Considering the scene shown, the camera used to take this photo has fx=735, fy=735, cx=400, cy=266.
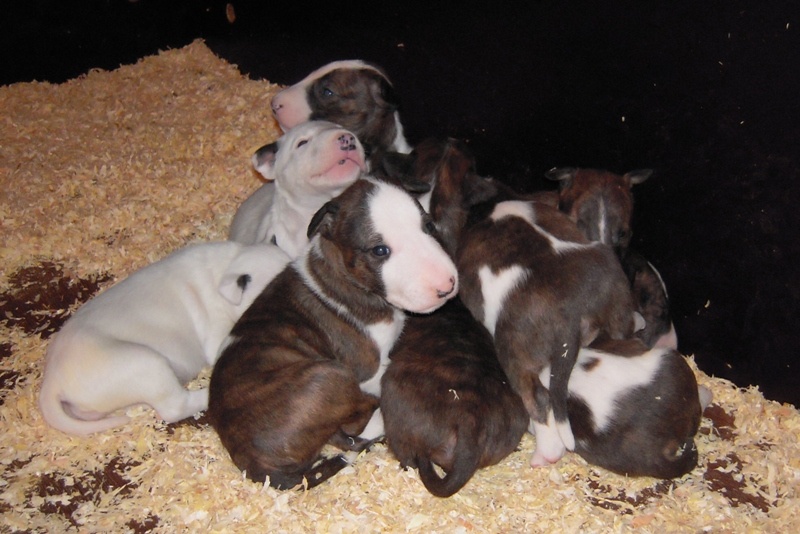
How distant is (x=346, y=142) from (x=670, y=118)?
1.81 meters

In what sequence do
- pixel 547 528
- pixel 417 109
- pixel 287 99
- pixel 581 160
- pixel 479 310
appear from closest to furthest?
pixel 547 528 < pixel 479 310 < pixel 581 160 < pixel 287 99 < pixel 417 109

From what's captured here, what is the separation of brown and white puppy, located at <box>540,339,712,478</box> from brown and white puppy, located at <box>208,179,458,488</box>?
846 millimetres

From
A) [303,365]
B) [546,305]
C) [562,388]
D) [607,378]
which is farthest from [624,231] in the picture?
[303,365]

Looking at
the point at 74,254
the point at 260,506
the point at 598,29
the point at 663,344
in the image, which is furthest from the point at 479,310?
the point at 74,254

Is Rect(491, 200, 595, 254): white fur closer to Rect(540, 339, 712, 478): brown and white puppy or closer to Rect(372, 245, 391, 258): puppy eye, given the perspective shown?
Rect(540, 339, 712, 478): brown and white puppy

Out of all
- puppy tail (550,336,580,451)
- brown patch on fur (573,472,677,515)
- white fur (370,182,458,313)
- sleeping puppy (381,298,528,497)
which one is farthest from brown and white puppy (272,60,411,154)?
brown patch on fur (573,472,677,515)

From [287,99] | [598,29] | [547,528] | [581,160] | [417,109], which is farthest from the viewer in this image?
[417,109]

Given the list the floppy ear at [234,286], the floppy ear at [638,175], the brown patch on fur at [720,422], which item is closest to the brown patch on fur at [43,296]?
the floppy ear at [234,286]

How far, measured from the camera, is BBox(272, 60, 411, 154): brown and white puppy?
5.12 metres

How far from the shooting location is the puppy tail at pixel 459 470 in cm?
322

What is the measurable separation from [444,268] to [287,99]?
2.30 metres

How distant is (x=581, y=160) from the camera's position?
4.60 m

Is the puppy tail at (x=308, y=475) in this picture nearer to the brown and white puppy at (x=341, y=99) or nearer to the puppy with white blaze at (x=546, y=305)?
the puppy with white blaze at (x=546, y=305)

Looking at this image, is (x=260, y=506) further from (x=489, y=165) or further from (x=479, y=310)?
(x=489, y=165)
